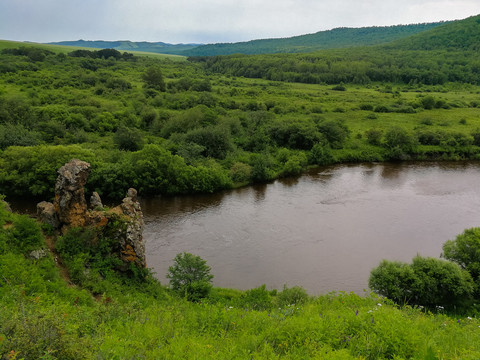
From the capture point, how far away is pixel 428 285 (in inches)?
798

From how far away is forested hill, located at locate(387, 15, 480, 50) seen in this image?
172 metres

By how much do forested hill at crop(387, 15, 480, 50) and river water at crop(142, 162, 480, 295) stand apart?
160m

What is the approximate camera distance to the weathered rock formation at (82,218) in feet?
65.4

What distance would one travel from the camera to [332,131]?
5938 centimetres

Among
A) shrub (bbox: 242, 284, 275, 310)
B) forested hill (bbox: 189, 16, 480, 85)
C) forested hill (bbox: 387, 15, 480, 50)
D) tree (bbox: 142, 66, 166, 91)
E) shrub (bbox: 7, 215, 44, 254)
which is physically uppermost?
forested hill (bbox: 387, 15, 480, 50)

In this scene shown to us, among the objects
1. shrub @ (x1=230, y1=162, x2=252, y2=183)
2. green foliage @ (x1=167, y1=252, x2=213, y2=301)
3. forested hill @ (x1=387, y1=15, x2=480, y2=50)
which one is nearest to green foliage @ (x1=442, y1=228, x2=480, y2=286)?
green foliage @ (x1=167, y1=252, x2=213, y2=301)

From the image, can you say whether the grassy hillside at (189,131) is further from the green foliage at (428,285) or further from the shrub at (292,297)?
the green foliage at (428,285)

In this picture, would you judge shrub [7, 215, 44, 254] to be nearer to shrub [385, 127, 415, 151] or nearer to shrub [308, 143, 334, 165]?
shrub [308, 143, 334, 165]

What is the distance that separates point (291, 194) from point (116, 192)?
20299 mm

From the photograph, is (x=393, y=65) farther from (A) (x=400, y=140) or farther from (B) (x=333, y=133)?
(B) (x=333, y=133)

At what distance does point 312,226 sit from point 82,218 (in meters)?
21.5

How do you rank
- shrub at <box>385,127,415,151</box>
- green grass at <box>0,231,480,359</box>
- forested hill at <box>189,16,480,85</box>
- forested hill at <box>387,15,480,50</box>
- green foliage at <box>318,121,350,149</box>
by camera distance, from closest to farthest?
green grass at <box>0,231,480,359</box>, shrub at <box>385,127,415,151</box>, green foliage at <box>318,121,350,149</box>, forested hill at <box>189,16,480,85</box>, forested hill at <box>387,15,480,50</box>

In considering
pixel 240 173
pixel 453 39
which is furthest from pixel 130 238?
pixel 453 39

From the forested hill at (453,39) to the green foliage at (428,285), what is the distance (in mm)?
184814
